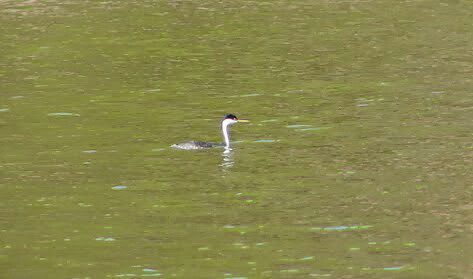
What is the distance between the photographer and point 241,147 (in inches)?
1189

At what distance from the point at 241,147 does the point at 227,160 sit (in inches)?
61.2

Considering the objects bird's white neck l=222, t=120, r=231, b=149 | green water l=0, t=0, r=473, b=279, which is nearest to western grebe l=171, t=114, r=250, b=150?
bird's white neck l=222, t=120, r=231, b=149

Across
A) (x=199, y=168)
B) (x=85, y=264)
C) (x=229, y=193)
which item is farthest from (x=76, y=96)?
(x=85, y=264)

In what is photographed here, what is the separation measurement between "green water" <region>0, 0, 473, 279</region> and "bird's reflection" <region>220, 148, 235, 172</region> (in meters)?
0.09

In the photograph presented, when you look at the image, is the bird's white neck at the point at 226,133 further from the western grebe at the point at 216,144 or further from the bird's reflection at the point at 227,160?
the bird's reflection at the point at 227,160

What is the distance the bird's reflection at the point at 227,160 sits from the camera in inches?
1102

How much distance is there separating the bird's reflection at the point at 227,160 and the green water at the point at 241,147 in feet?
0.30

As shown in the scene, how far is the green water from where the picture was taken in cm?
2103

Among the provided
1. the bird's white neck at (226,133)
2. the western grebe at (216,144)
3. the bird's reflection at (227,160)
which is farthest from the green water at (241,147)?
the bird's white neck at (226,133)

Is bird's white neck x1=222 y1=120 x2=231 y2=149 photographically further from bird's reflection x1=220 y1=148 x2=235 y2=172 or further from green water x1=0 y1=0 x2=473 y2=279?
green water x1=0 y1=0 x2=473 y2=279

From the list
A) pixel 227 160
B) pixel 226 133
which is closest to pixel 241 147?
pixel 226 133

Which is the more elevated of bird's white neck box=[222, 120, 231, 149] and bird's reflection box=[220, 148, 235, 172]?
bird's white neck box=[222, 120, 231, 149]

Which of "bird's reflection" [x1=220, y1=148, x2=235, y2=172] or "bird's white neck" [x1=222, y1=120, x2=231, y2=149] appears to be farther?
"bird's white neck" [x1=222, y1=120, x2=231, y2=149]

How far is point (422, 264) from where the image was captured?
19984 millimetres
